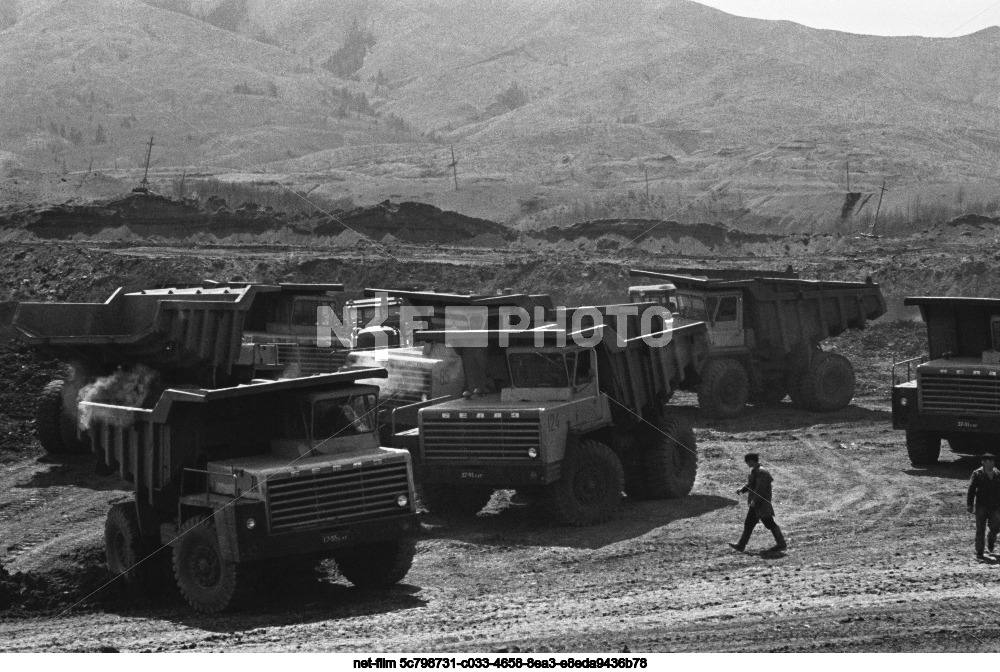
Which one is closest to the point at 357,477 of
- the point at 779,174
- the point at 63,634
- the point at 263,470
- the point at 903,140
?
the point at 263,470

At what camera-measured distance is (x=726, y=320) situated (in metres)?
28.1

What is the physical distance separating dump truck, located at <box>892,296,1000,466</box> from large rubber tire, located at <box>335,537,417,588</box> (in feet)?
31.6

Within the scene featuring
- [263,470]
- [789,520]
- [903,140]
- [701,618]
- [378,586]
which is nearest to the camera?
[701,618]

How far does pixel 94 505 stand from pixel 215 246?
116 ft

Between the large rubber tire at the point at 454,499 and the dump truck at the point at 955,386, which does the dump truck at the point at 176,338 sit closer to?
the large rubber tire at the point at 454,499

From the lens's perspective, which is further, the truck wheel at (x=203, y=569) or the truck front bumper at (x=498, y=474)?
the truck front bumper at (x=498, y=474)

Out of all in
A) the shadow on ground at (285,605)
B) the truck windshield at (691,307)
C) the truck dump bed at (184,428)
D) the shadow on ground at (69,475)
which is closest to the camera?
the shadow on ground at (285,605)

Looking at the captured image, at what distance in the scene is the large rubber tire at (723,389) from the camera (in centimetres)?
2730

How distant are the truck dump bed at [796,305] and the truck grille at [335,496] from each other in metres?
15.0

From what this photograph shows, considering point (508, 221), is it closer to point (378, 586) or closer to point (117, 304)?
point (117, 304)

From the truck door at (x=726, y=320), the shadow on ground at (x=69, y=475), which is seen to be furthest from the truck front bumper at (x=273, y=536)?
the truck door at (x=726, y=320)

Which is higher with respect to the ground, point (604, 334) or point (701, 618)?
point (604, 334)

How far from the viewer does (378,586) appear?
47.9ft

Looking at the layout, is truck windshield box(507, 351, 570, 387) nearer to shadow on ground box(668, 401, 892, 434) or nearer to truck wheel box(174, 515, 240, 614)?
truck wheel box(174, 515, 240, 614)
